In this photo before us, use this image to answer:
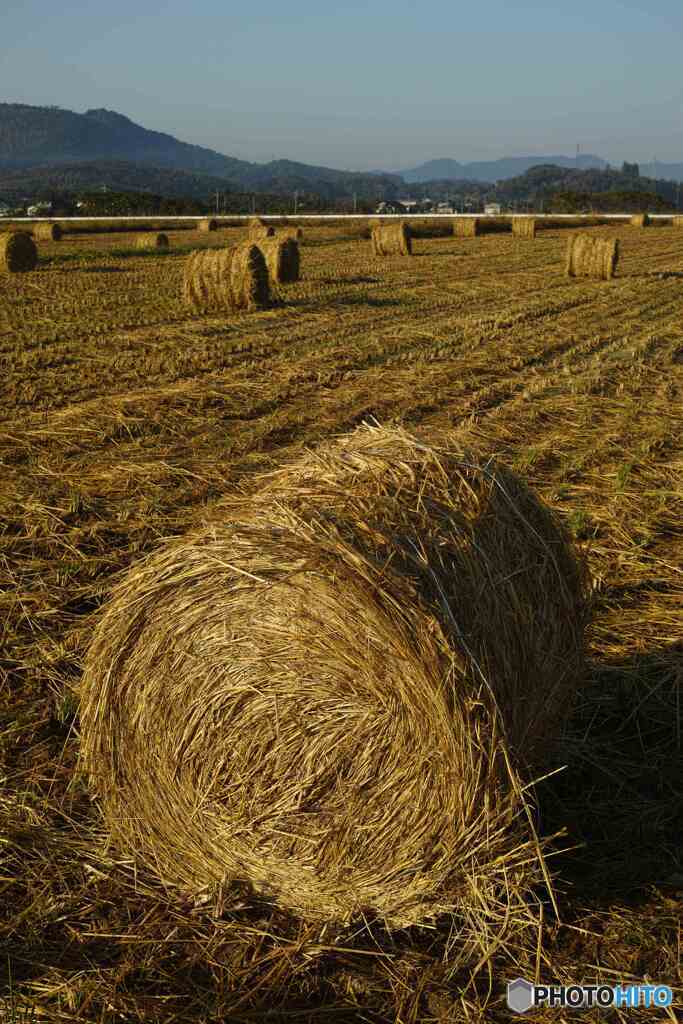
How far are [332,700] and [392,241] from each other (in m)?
29.1

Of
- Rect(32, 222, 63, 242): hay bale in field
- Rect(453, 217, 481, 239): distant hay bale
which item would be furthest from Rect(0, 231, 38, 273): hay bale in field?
Rect(453, 217, 481, 239): distant hay bale

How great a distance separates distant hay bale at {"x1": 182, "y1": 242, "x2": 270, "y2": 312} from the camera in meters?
16.4

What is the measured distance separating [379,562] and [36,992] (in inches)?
63.7

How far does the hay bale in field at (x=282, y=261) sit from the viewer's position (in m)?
20.3

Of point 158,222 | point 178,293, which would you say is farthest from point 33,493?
point 158,222

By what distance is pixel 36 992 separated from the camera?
292 cm

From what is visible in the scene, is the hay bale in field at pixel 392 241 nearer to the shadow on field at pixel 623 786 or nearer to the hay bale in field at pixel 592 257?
the hay bale in field at pixel 592 257

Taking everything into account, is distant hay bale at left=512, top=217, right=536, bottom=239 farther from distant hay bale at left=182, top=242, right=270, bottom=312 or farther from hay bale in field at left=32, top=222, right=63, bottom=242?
distant hay bale at left=182, top=242, right=270, bottom=312

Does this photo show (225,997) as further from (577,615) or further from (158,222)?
(158,222)

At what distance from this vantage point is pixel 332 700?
3.10 m

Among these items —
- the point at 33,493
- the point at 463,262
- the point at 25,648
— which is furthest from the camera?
the point at 463,262

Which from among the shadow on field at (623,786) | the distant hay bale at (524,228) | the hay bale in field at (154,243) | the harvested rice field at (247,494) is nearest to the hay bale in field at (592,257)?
the harvested rice field at (247,494)

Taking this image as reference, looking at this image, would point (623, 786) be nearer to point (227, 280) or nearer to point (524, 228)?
point (227, 280)

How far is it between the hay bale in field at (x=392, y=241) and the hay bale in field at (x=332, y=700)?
2826cm
